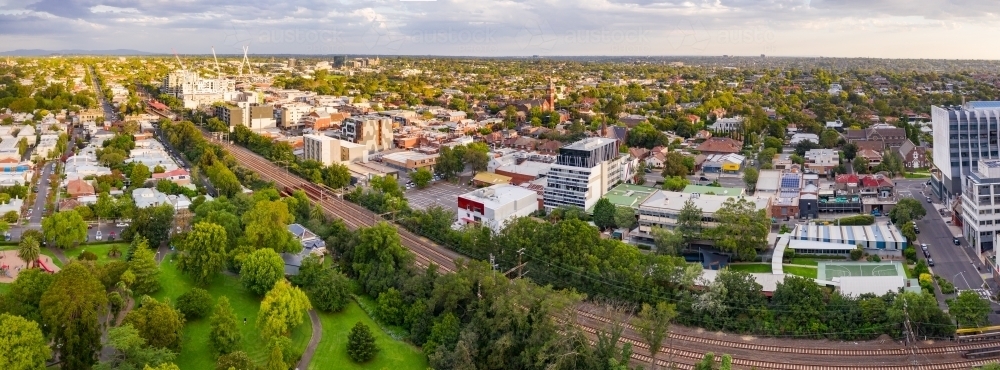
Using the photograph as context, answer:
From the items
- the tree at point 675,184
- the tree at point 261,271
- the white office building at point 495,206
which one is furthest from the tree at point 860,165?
the tree at point 261,271

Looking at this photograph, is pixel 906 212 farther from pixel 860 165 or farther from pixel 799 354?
pixel 799 354

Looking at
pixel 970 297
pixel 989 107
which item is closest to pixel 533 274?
pixel 970 297

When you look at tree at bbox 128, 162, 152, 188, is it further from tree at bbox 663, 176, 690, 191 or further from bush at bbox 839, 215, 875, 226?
bush at bbox 839, 215, 875, 226

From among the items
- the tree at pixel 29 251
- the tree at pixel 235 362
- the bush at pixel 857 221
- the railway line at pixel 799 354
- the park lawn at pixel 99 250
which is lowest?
the railway line at pixel 799 354

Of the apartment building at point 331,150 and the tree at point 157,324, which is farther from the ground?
the apartment building at point 331,150

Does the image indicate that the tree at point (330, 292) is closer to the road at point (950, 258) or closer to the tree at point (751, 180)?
the road at point (950, 258)

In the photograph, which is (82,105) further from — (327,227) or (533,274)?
(533,274)
